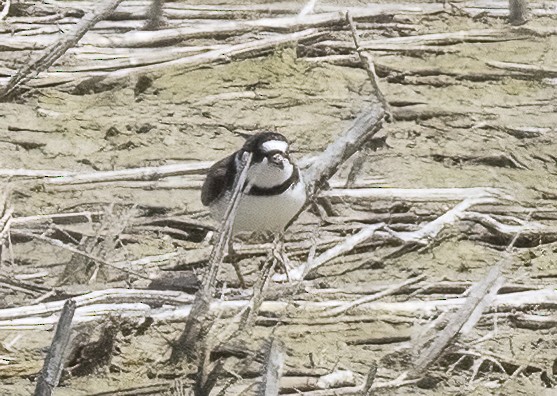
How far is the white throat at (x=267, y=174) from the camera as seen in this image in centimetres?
478

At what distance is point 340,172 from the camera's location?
562 cm

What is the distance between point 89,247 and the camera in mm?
4703

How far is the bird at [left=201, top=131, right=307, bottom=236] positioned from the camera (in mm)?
4797

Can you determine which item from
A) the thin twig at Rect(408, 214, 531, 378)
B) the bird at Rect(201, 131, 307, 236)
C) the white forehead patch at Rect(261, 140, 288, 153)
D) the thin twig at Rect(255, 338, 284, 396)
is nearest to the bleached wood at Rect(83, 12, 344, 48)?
the bird at Rect(201, 131, 307, 236)

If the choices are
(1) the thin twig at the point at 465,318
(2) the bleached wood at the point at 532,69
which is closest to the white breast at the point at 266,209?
(1) the thin twig at the point at 465,318

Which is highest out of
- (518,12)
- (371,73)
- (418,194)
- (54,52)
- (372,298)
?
(518,12)

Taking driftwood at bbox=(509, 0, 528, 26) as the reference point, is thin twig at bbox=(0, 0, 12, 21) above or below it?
below

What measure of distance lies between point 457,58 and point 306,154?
4.34 feet

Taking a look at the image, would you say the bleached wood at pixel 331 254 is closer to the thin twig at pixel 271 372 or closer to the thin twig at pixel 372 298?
the thin twig at pixel 372 298

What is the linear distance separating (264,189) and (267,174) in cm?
6

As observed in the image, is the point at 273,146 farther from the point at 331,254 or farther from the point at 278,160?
the point at 331,254

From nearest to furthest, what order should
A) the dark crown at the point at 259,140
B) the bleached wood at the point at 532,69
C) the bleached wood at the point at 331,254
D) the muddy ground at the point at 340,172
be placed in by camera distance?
1. the muddy ground at the point at 340,172
2. the bleached wood at the point at 331,254
3. the dark crown at the point at 259,140
4. the bleached wood at the point at 532,69

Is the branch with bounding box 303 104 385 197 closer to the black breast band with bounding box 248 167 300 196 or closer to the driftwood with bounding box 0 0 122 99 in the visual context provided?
the black breast band with bounding box 248 167 300 196

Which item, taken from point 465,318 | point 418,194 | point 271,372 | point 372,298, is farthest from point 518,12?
point 271,372
